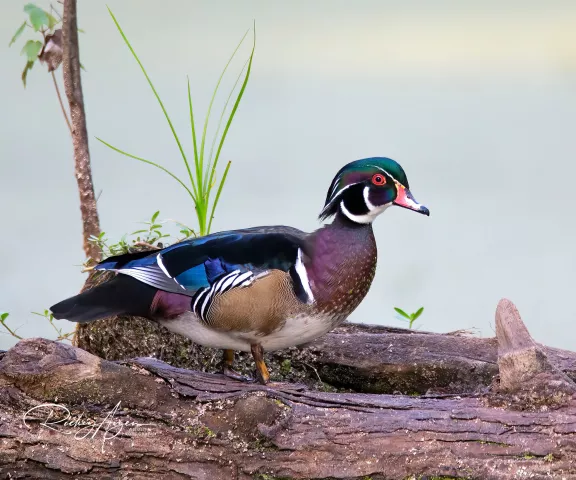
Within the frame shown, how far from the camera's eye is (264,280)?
1924mm

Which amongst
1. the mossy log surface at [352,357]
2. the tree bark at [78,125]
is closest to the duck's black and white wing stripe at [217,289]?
the mossy log surface at [352,357]

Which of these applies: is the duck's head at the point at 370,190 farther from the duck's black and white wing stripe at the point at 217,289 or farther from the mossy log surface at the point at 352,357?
the mossy log surface at the point at 352,357

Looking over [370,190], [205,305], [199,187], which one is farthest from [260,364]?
[199,187]

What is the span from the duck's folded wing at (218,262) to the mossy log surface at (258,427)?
205 millimetres

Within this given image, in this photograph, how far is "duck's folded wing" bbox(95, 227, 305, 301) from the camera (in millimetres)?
1947

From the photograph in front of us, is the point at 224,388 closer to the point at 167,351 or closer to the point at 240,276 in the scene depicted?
the point at 240,276

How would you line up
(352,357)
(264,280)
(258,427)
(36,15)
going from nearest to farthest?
1. (258,427)
2. (264,280)
3. (352,357)
4. (36,15)

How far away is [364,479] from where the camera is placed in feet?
5.67

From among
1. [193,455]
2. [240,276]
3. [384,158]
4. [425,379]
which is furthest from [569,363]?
[193,455]

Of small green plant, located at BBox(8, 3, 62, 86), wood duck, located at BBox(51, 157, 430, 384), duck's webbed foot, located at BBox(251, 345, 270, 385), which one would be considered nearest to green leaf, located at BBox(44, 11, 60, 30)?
small green plant, located at BBox(8, 3, 62, 86)

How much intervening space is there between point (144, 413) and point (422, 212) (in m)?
0.71

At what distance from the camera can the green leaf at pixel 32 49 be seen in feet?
8.98

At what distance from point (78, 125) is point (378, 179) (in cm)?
115

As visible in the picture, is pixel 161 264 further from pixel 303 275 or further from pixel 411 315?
pixel 411 315
